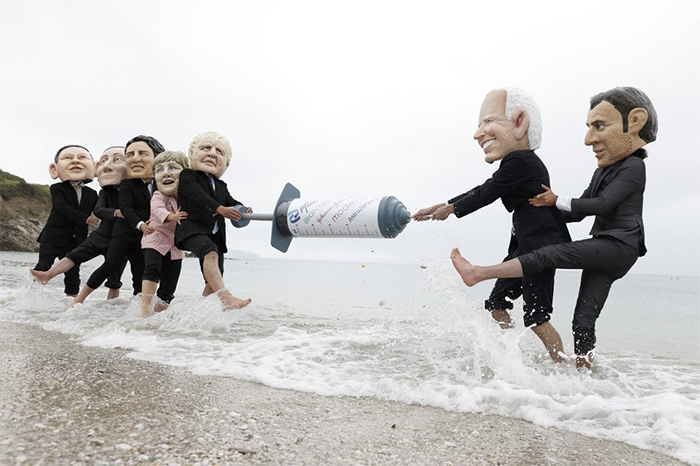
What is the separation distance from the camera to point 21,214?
3095 centimetres

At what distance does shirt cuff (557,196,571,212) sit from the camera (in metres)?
2.73

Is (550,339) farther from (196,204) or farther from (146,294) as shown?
(146,294)

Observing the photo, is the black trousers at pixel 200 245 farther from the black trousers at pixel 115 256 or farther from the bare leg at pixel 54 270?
the bare leg at pixel 54 270

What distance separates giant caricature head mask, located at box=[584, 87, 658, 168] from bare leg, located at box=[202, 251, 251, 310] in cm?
289

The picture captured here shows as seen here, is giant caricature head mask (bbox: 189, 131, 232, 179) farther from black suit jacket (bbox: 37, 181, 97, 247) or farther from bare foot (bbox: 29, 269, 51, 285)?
bare foot (bbox: 29, 269, 51, 285)

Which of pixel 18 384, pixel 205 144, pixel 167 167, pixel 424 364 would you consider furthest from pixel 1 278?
pixel 424 364

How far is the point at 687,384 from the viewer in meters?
3.00

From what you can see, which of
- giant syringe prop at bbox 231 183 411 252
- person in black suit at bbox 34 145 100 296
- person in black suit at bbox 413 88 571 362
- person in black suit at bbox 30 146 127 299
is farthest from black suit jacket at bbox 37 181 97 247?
person in black suit at bbox 413 88 571 362

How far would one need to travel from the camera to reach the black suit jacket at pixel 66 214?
554 cm

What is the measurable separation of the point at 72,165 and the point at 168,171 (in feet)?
6.09

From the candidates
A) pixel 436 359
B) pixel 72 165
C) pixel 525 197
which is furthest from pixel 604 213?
pixel 72 165

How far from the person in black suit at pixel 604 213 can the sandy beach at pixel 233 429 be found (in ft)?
3.56

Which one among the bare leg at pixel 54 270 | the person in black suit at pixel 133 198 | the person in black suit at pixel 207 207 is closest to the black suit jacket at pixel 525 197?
the person in black suit at pixel 207 207

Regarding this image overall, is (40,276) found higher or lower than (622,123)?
lower
